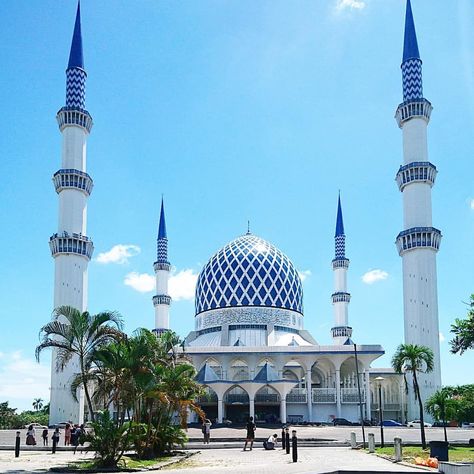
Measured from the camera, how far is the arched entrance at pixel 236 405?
1841 inches

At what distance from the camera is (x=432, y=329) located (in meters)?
43.4

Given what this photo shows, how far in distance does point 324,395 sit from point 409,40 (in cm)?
2437

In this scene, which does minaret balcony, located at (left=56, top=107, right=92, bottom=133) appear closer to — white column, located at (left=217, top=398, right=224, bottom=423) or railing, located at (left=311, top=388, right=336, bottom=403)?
white column, located at (left=217, top=398, right=224, bottom=423)

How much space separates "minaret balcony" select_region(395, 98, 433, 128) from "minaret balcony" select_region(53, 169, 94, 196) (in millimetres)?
20846

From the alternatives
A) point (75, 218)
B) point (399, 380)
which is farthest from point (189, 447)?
point (399, 380)

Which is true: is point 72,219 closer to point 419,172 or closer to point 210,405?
point 210,405

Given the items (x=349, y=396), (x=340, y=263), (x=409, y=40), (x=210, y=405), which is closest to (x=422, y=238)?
(x=349, y=396)

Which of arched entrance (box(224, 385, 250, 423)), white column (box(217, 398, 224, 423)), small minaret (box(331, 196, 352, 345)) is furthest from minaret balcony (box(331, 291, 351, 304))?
white column (box(217, 398, 224, 423))

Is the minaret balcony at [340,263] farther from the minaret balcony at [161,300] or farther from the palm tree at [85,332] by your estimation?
the palm tree at [85,332]

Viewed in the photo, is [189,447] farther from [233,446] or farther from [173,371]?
[173,371]

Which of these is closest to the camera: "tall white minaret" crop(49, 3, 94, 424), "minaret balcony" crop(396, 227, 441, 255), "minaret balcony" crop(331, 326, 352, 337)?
"tall white minaret" crop(49, 3, 94, 424)

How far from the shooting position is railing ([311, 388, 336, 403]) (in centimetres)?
4675

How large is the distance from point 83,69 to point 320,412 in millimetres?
27209

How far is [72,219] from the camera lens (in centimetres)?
4366
